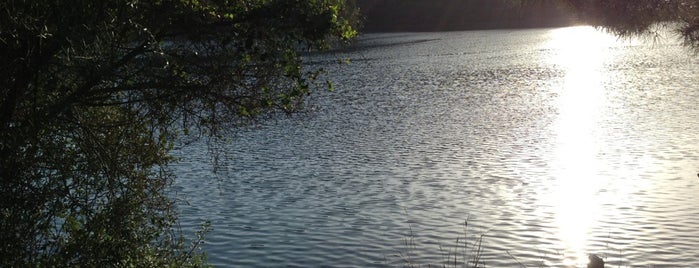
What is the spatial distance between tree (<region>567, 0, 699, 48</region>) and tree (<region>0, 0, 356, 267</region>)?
10901 millimetres

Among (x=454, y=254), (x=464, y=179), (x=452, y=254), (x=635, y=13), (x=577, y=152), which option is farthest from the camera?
(x=577, y=152)

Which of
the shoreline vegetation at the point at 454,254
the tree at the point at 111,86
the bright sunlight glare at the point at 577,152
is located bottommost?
the bright sunlight glare at the point at 577,152

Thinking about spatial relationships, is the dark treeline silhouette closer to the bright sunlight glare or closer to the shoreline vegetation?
the bright sunlight glare

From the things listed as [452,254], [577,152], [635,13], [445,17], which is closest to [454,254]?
[452,254]

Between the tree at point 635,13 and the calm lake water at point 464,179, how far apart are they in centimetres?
107

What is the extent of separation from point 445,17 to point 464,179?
134844 mm

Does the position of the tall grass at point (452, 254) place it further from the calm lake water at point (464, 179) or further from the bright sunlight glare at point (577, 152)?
the bright sunlight glare at point (577, 152)

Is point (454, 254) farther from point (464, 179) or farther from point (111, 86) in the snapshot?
point (464, 179)

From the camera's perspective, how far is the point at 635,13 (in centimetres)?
2350

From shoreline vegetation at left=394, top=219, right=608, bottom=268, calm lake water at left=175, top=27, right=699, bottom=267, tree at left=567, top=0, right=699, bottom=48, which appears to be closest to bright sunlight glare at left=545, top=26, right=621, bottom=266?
calm lake water at left=175, top=27, right=699, bottom=267

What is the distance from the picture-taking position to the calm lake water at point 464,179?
80.1 ft

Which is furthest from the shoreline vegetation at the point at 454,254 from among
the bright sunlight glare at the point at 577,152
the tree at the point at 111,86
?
the tree at the point at 111,86

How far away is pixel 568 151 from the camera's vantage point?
40.1m

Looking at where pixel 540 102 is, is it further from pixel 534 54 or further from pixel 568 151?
pixel 534 54
